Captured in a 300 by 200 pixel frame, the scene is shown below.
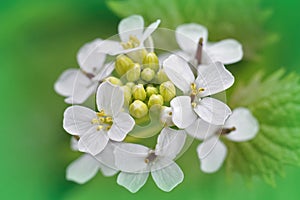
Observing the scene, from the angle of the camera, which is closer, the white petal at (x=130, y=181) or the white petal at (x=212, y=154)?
the white petal at (x=130, y=181)

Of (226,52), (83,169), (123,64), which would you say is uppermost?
(123,64)

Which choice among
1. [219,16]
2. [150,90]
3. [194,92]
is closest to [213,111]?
[194,92]

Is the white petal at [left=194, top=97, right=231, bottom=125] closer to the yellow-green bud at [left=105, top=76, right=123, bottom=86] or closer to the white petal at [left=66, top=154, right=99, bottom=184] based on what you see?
the yellow-green bud at [left=105, top=76, right=123, bottom=86]

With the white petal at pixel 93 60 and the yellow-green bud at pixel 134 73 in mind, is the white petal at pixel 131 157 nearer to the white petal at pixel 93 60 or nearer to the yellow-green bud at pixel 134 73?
the yellow-green bud at pixel 134 73

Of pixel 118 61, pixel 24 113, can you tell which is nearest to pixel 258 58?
pixel 118 61

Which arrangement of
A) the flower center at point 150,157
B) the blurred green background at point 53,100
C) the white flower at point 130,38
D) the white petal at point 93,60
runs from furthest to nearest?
1. the blurred green background at point 53,100
2. the white petal at point 93,60
3. the white flower at point 130,38
4. the flower center at point 150,157

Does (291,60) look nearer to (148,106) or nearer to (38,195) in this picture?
(148,106)

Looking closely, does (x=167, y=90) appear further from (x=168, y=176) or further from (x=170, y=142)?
(x=168, y=176)

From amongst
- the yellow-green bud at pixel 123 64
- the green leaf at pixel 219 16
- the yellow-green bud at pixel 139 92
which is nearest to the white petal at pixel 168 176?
the yellow-green bud at pixel 139 92
